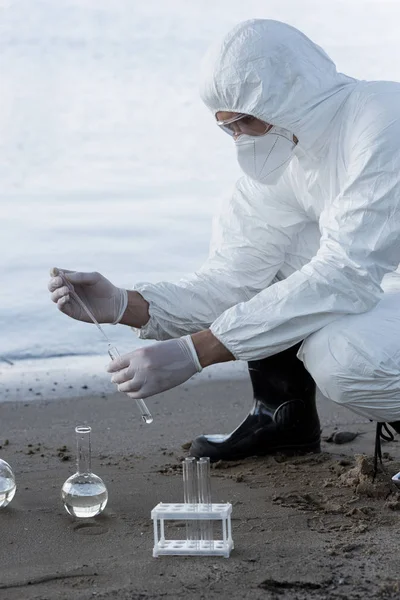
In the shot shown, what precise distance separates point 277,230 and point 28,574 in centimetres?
130

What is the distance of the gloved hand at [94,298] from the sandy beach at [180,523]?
1.52 feet

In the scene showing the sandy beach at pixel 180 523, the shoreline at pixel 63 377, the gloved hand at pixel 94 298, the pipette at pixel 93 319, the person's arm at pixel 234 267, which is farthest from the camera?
the shoreline at pixel 63 377

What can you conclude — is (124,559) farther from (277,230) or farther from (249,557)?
(277,230)

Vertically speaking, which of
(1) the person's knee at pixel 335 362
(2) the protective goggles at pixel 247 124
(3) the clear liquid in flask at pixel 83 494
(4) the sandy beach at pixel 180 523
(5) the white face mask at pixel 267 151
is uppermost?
(2) the protective goggles at pixel 247 124

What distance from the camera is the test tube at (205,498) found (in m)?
1.99

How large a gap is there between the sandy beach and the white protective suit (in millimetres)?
311

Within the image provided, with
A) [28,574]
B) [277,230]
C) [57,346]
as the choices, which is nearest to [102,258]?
[57,346]

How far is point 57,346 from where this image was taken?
4660 millimetres

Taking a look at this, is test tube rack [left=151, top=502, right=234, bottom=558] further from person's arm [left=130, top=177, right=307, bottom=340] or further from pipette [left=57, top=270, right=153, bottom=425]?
person's arm [left=130, top=177, right=307, bottom=340]

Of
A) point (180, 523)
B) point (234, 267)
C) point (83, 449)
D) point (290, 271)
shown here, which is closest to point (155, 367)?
point (83, 449)

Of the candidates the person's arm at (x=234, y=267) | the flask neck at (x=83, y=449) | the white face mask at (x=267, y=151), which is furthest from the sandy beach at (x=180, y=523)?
the white face mask at (x=267, y=151)

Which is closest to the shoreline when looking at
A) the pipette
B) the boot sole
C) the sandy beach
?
the sandy beach

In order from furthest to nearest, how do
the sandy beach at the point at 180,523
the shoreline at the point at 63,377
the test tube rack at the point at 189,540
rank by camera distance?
the shoreline at the point at 63,377 → the test tube rack at the point at 189,540 → the sandy beach at the point at 180,523

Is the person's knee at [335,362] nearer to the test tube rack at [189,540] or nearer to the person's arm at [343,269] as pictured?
the person's arm at [343,269]
